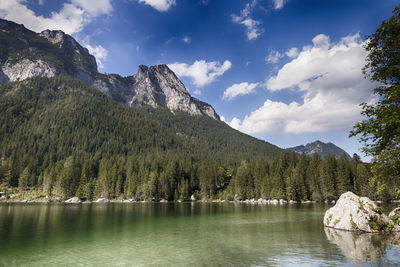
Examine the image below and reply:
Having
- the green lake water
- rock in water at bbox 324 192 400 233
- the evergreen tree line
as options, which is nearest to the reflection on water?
the green lake water

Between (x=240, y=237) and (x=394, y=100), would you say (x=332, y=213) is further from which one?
(x=394, y=100)

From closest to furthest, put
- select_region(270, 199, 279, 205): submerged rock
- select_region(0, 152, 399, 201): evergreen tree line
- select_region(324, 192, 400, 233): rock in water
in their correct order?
select_region(324, 192, 400, 233): rock in water → select_region(270, 199, 279, 205): submerged rock → select_region(0, 152, 399, 201): evergreen tree line

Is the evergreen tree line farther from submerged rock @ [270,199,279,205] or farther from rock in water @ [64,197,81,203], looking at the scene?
rock in water @ [64,197,81,203]

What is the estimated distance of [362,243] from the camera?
2541 centimetres

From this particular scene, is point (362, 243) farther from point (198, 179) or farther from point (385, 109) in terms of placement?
point (198, 179)

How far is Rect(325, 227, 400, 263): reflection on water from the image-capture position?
20316 mm

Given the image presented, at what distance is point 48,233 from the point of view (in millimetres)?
32531

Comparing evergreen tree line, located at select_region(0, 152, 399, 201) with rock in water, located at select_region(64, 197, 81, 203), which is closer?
evergreen tree line, located at select_region(0, 152, 399, 201)

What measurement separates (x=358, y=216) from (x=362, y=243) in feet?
31.5

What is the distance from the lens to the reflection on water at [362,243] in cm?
2032

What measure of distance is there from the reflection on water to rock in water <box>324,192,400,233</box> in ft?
5.93

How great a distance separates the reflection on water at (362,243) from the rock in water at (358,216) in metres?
1.81

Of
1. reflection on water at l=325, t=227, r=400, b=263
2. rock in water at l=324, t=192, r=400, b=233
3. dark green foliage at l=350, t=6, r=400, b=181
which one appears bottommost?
reflection on water at l=325, t=227, r=400, b=263

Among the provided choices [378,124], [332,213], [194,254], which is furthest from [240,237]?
[378,124]
